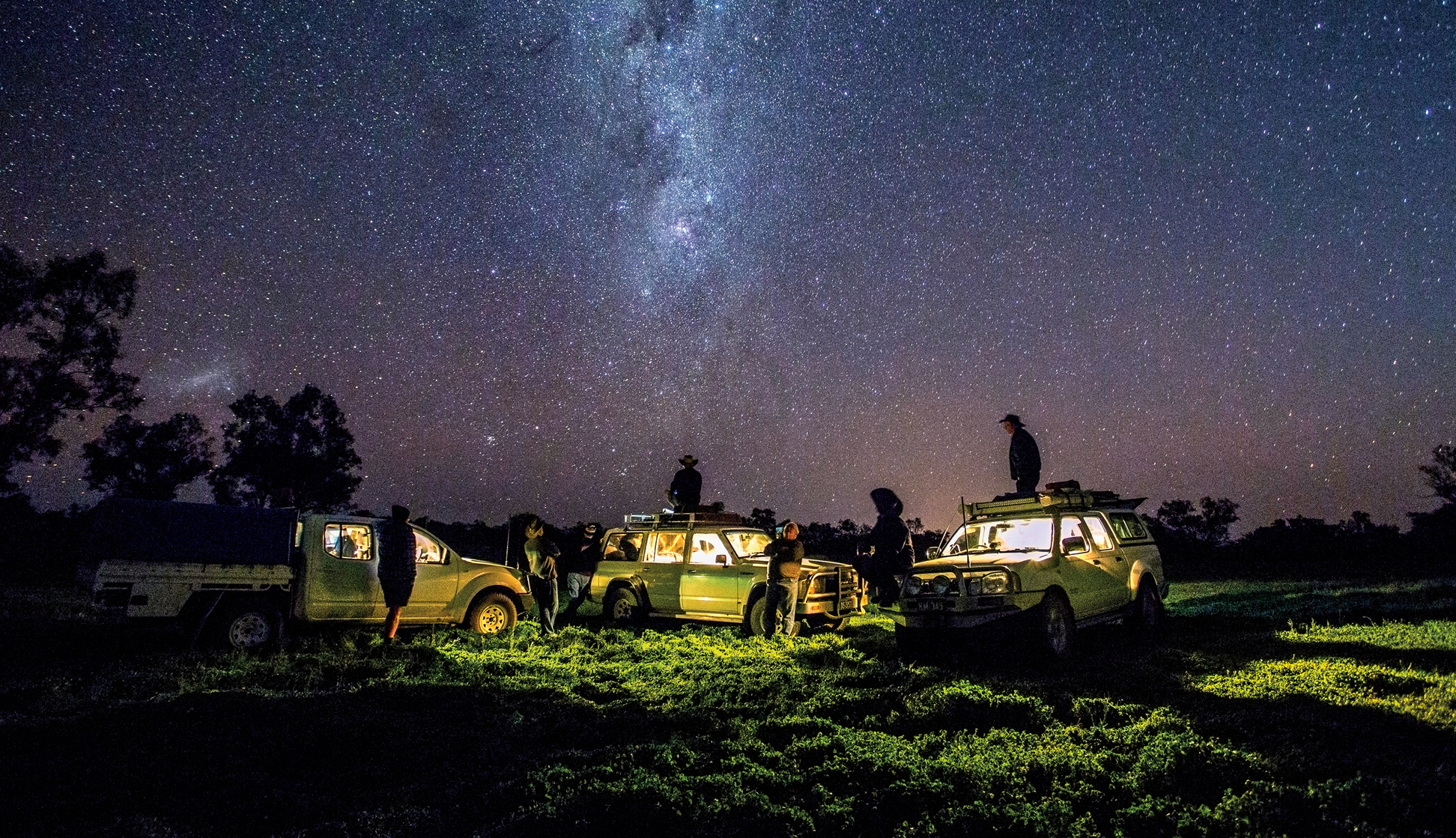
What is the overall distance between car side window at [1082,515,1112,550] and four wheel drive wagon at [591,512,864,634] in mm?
3554

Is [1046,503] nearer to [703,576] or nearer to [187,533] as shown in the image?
[703,576]

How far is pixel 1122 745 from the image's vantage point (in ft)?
17.6

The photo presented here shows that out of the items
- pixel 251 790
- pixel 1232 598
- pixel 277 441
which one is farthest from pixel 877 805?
pixel 277 441

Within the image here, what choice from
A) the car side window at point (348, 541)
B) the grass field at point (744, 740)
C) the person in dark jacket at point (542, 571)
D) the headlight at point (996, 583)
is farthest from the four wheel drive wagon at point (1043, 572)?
the car side window at point (348, 541)

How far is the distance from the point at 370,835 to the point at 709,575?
323 inches

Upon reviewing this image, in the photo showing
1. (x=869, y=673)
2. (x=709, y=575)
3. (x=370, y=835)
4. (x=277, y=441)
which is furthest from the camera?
(x=277, y=441)

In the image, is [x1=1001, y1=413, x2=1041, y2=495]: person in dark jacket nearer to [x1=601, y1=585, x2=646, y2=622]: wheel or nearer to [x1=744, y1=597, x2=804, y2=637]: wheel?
[x1=744, y1=597, x2=804, y2=637]: wheel

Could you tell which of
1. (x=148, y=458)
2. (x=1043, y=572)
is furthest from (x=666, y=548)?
(x=148, y=458)

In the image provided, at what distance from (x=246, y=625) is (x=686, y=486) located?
761 cm

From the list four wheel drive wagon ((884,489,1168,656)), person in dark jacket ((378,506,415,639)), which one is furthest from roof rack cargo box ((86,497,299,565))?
four wheel drive wagon ((884,489,1168,656))

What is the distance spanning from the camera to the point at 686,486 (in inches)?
600

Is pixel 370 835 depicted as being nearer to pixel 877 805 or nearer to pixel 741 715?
pixel 877 805

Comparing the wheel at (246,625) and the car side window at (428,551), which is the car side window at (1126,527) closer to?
the car side window at (428,551)

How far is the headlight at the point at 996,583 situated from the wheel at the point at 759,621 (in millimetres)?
3252
